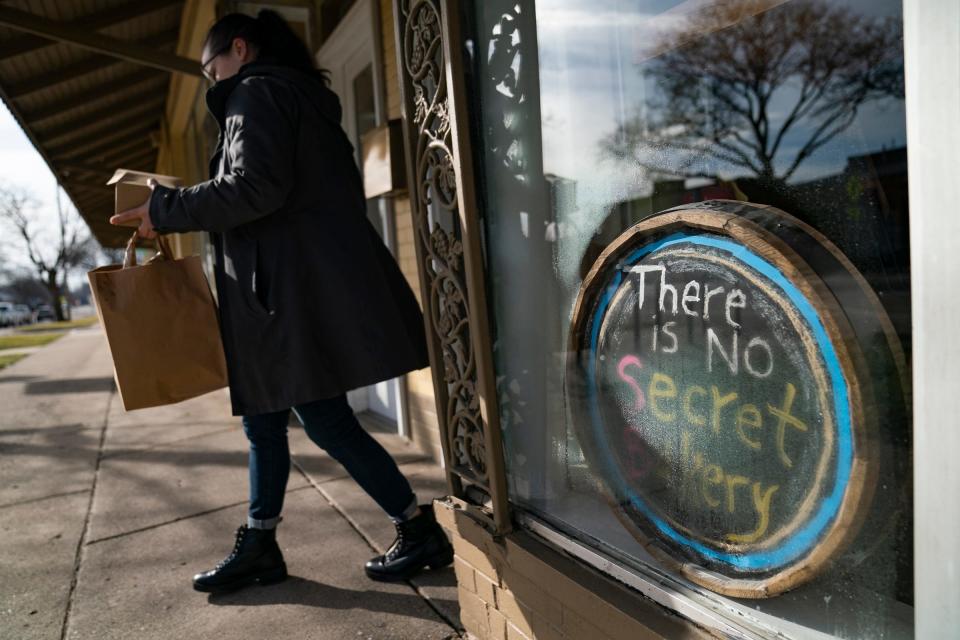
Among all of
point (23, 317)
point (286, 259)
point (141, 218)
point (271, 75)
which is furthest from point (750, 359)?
point (23, 317)

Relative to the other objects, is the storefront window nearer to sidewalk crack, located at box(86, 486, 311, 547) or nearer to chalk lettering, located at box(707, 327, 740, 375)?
chalk lettering, located at box(707, 327, 740, 375)

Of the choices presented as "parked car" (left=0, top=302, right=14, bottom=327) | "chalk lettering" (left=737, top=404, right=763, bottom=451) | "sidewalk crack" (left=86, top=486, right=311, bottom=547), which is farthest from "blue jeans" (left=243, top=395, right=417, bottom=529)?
"parked car" (left=0, top=302, right=14, bottom=327)

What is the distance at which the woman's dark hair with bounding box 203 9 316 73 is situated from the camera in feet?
6.82

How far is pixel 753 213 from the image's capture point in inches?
42.1

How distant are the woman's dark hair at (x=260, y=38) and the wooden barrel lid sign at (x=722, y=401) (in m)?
1.30

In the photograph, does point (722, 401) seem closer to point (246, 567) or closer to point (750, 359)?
point (750, 359)

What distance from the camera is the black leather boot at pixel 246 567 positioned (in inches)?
87.3

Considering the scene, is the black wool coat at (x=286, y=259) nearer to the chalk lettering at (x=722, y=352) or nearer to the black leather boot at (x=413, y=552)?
the black leather boot at (x=413, y=552)

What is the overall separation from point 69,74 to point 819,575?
7455mm

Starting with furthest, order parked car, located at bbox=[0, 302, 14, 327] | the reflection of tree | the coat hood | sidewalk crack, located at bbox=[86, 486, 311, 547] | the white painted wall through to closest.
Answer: parked car, located at bbox=[0, 302, 14, 327]
sidewalk crack, located at bbox=[86, 486, 311, 547]
the coat hood
the reflection of tree
the white painted wall

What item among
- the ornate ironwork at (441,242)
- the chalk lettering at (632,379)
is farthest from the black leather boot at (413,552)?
the chalk lettering at (632,379)

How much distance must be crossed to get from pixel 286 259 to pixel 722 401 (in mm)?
1288

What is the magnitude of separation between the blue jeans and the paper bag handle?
56 centimetres

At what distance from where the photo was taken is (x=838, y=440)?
3.27ft
